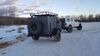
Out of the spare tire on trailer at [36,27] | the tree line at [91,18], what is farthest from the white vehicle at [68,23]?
the tree line at [91,18]

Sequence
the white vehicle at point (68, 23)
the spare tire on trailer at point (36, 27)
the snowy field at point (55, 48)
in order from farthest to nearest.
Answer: the white vehicle at point (68, 23) < the spare tire on trailer at point (36, 27) < the snowy field at point (55, 48)

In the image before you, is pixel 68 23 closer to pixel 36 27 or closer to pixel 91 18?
pixel 36 27

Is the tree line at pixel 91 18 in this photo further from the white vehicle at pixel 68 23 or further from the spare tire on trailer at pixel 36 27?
the spare tire on trailer at pixel 36 27

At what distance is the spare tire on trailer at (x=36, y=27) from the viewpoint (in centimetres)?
1698

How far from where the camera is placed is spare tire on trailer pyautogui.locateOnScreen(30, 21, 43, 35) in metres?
17.0

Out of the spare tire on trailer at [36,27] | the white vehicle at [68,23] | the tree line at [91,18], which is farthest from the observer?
the tree line at [91,18]

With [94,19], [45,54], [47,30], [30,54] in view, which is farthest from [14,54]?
[94,19]

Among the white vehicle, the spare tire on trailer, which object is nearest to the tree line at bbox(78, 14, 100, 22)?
the white vehicle

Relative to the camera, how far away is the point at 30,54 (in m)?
11.8

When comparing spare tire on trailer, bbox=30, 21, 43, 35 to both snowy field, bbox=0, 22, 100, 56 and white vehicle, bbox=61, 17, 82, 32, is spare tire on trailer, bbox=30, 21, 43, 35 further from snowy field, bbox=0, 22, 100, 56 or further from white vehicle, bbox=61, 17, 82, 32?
white vehicle, bbox=61, 17, 82, 32

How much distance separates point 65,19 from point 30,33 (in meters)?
10.1

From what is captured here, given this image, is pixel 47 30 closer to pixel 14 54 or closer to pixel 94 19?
pixel 14 54

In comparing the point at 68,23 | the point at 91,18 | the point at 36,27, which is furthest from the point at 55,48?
the point at 91,18

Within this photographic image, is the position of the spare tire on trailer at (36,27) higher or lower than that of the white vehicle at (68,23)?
higher
